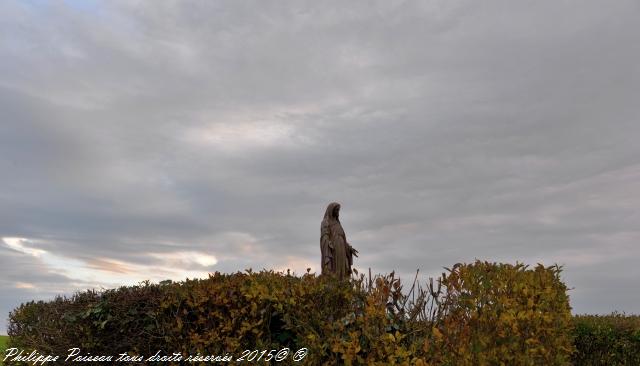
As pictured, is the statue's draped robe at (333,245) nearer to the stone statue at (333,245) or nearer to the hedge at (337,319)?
the stone statue at (333,245)

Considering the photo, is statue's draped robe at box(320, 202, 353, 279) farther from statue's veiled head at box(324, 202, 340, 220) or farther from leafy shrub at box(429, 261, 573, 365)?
leafy shrub at box(429, 261, 573, 365)

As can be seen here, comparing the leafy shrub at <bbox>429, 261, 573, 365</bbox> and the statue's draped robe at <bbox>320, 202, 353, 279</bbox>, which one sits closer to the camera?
the leafy shrub at <bbox>429, 261, 573, 365</bbox>

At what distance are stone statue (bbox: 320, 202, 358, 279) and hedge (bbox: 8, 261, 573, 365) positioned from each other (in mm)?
5693

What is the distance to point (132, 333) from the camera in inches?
373

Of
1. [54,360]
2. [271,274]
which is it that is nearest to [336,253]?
[271,274]

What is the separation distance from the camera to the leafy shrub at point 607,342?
13172 mm

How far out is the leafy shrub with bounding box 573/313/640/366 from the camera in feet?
43.2

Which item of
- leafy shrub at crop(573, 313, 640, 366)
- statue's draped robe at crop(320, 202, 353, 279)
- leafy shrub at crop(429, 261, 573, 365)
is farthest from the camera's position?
statue's draped robe at crop(320, 202, 353, 279)

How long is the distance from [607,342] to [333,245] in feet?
21.0

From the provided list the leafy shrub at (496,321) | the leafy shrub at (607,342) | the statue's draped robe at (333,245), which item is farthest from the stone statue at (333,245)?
the leafy shrub at (496,321)

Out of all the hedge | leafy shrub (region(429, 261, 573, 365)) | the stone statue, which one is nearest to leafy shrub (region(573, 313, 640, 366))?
the hedge

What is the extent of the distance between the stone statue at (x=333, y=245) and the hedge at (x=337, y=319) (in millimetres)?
5693

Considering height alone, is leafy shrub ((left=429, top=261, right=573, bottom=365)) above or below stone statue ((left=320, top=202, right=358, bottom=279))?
below

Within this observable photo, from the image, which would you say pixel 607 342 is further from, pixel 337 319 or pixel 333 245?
pixel 337 319
